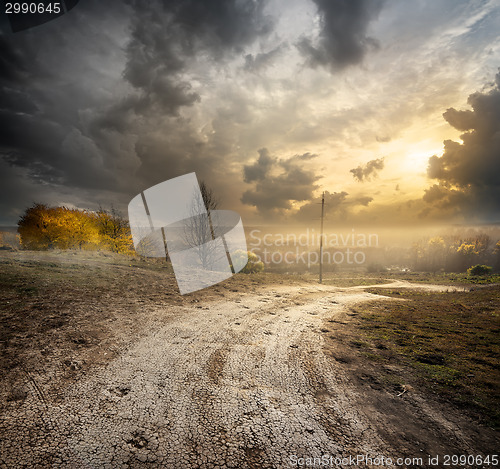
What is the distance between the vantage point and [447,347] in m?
5.37

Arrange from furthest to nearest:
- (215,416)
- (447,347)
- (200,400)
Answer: (447,347)
(200,400)
(215,416)

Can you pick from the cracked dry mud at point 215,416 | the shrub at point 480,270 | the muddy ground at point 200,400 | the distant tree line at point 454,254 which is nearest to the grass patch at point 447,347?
the muddy ground at point 200,400

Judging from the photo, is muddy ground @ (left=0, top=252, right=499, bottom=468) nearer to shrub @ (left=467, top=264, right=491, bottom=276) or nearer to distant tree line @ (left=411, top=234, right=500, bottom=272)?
shrub @ (left=467, top=264, right=491, bottom=276)

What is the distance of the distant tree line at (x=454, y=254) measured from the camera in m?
47.8

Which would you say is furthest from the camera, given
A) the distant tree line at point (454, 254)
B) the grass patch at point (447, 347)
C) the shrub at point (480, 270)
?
the distant tree line at point (454, 254)

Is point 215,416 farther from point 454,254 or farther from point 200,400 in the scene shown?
point 454,254

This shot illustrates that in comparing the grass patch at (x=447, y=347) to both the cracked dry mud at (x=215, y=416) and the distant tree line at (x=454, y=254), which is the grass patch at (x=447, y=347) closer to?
the cracked dry mud at (x=215, y=416)

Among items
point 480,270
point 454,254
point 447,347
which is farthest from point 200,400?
point 454,254

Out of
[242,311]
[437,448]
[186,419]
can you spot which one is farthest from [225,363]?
[242,311]

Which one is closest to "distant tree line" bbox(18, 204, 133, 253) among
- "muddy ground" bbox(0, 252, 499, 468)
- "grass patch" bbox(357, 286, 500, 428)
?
"muddy ground" bbox(0, 252, 499, 468)

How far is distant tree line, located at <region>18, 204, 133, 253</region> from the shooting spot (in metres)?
32.9

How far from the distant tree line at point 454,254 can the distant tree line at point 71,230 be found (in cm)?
6684

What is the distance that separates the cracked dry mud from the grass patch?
76 centimetres

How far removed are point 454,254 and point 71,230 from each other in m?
80.3
